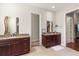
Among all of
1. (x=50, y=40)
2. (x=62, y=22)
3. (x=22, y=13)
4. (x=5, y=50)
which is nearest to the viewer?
(x=5, y=50)

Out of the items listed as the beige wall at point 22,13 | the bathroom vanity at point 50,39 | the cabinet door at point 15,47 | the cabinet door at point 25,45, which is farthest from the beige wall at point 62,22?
the cabinet door at point 15,47

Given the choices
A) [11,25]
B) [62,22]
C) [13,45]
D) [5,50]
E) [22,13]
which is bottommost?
[5,50]

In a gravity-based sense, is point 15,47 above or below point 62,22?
below

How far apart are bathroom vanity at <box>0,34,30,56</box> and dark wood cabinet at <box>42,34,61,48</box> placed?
118 cm

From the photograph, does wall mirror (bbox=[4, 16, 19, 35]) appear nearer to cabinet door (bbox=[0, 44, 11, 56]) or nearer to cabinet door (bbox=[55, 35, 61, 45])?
cabinet door (bbox=[0, 44, 11, 56])

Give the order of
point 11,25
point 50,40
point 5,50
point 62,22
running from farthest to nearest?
1. point 62,22
2. point 50,40
3. point 11,25
4. point 5,50

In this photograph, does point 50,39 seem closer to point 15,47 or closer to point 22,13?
point 22,13

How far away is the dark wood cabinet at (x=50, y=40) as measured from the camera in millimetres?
4418

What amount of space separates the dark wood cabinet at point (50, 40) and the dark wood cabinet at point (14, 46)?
1.18 m

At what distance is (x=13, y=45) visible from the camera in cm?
302

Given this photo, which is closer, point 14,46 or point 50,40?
point 14,46

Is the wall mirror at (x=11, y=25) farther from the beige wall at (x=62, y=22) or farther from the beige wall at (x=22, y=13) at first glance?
the beige wall at (x=62, y=22)

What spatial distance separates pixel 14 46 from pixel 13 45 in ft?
0.18

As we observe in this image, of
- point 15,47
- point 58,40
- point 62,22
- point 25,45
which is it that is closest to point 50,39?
point 58,40
